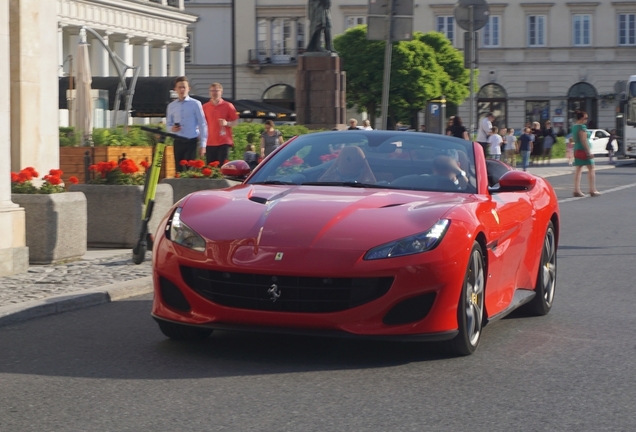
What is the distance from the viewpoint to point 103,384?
19.4 feet

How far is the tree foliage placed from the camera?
70438mm

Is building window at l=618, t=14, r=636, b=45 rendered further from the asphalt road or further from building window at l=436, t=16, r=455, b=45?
the asphalt road

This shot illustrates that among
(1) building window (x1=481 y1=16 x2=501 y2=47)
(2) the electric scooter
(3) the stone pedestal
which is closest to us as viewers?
(2) the electric scooter

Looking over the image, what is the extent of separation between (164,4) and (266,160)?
69713 millimetres

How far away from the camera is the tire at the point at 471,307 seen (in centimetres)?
665

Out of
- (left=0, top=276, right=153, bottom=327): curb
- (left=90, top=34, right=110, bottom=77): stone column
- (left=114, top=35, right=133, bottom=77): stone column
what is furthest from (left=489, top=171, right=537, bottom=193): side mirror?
(left=90, top=34, right=110, bottom=77): stone column

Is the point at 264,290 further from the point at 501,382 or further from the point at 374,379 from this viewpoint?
Answer: the point at 501,382

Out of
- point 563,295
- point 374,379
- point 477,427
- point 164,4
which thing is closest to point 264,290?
point 374,379

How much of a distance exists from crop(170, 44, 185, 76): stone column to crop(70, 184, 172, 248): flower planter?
67344mm

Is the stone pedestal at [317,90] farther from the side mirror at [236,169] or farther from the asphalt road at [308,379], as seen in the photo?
the side mirror at [236,169]

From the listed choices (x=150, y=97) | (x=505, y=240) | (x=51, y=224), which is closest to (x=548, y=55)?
(x=150, y=97)

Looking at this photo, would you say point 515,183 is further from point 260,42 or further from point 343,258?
point 260,42

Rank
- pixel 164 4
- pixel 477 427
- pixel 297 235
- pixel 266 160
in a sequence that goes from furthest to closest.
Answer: pixel 164 4
pixel 266 160
pixel 297 235
pixel 477 427

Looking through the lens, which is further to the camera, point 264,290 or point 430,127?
point 430,127
